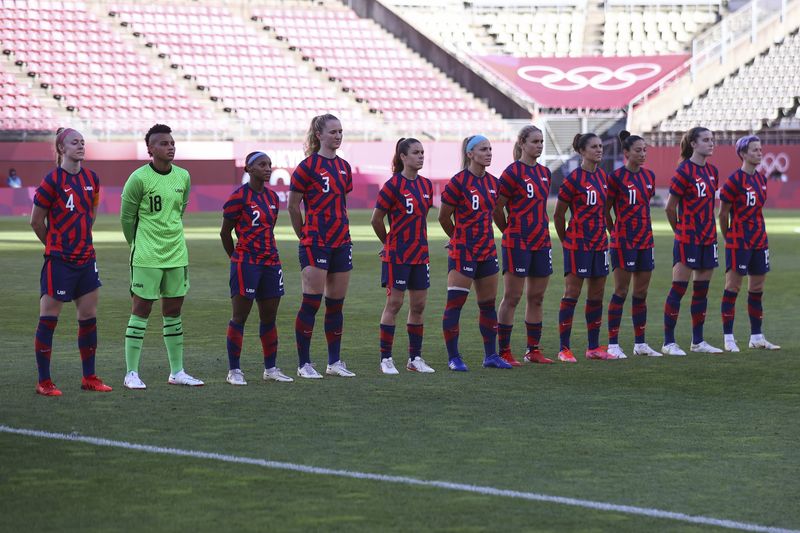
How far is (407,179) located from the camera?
1105cm

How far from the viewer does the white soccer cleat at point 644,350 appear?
1238 centimetres

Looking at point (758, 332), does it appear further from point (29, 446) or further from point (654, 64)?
point (654, 64)

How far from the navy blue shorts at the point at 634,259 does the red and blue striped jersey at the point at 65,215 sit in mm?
5030

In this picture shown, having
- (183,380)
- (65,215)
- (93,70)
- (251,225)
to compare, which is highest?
(93,70)

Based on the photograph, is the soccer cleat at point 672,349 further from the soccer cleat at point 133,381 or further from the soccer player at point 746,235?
the soccer cleat at point 133,381

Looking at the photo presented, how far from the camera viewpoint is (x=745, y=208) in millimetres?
12844

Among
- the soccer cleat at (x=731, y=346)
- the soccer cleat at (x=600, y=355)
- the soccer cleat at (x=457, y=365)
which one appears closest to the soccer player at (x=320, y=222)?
the soccer cleat at (x=457, y=365)

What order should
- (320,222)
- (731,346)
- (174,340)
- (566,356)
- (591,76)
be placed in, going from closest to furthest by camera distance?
(174,340), (320,222), (566,356), (731,346), (591,76)

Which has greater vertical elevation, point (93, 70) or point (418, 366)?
point (93, 70)

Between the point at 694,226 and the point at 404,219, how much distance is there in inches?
124

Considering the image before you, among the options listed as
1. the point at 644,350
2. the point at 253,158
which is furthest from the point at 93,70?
the point at 253,158

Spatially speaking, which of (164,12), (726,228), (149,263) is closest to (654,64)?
(164,12)

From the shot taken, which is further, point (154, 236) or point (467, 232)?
point (467, 232)

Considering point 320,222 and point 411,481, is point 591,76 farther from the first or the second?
point 411,481
